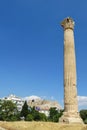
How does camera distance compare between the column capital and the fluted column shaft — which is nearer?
the fluted column shaft

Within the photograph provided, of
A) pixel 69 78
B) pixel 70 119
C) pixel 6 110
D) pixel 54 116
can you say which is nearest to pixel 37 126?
pixel 70 119

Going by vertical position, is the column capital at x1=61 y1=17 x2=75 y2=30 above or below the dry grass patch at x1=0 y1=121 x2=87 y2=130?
above

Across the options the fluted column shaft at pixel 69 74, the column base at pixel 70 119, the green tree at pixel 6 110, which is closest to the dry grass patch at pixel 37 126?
the column base at pixel 70 119

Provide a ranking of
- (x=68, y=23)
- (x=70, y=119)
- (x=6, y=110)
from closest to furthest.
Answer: (x=70, y=119)
(x=68, y=23)
(x=6, y=110)

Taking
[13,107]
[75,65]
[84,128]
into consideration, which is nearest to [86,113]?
[13,107]

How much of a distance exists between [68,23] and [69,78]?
6.83 m

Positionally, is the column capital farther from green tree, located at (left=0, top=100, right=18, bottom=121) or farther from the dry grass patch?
green tree, located at (left=0, top=100, right=18, bottom=121)

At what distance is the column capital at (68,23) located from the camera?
31647 mm

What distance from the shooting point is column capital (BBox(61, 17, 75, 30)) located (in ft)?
104

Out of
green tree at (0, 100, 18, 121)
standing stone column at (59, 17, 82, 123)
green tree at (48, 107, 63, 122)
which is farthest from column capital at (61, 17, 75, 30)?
green tree at (48, 107, 63, 122)

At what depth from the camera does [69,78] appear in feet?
96.8

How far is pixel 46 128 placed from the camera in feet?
74.6

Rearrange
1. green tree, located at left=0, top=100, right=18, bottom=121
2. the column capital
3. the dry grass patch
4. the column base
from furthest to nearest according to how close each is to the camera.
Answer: green tree, located at left=0, top=100, right=18, bottom=121 < the column capital < the column base < the dry grass patch

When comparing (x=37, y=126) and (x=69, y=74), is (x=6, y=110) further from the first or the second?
(x=37, y=126)
